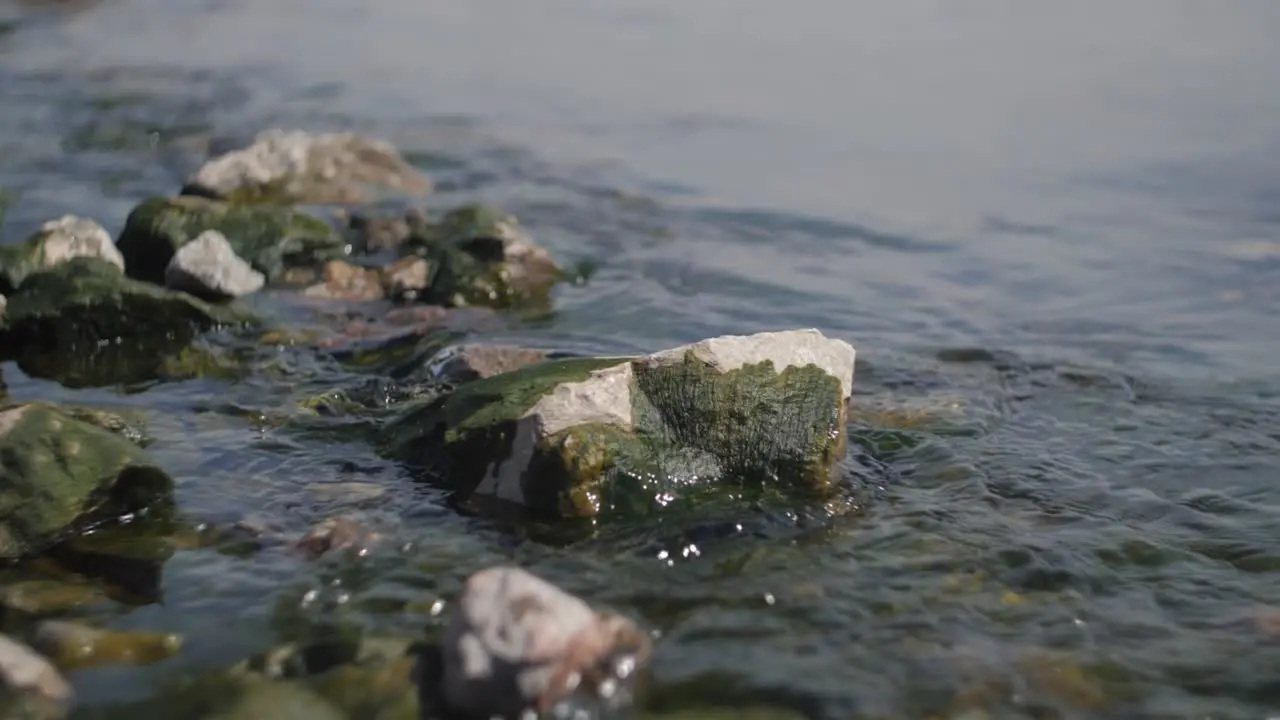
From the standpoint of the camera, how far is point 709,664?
4.43 m

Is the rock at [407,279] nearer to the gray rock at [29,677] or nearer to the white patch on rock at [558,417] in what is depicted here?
the white patch on rock at [558,417]

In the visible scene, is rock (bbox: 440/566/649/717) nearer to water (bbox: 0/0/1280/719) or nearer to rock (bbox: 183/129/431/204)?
water (bbox: 0/0/1280/719)

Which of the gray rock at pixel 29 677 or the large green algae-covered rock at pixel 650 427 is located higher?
the large green algae-covered rock at pixel 650 427

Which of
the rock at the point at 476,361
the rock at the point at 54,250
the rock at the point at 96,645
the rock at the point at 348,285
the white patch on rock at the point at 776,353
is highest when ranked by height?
the white patch on rock at the point at 776,353

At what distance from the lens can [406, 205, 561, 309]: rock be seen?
9.54 meters

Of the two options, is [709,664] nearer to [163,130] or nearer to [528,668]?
[528,668]

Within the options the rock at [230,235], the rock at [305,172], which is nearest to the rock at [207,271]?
the rock at [230,235]

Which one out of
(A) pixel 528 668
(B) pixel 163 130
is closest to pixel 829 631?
(A) pixel 528 668

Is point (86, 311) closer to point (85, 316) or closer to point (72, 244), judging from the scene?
point (85, 316)

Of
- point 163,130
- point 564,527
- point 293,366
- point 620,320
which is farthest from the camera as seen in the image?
point 163,130

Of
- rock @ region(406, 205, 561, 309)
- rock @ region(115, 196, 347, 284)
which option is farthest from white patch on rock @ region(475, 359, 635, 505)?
rock @ region(115, 196, 347, 284)

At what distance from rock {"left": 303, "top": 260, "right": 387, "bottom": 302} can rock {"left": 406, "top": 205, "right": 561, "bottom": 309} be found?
1.32 ft

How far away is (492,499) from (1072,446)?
10.5ft

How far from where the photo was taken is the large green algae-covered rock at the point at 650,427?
216 inches
